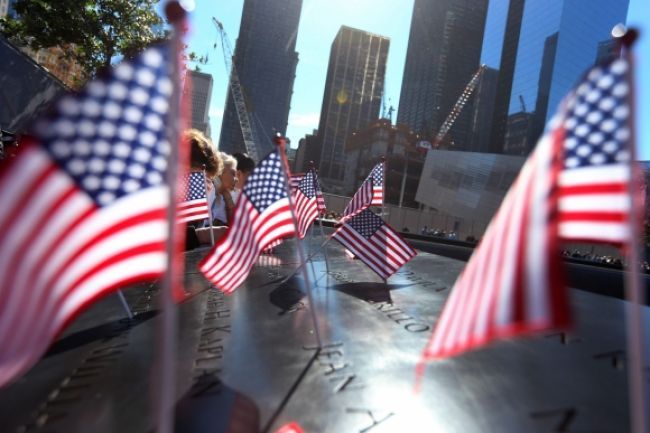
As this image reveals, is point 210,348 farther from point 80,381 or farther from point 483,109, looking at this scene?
point 483,109

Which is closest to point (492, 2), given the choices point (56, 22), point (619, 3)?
point (619, 3)

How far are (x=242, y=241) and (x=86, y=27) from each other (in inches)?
922

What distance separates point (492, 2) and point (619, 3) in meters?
44.3

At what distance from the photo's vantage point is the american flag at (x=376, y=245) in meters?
6.33

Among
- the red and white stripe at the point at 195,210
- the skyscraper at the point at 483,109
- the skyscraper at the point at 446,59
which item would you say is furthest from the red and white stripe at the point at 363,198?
the skyscraper at the point at 483,109

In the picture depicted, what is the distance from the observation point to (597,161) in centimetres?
234

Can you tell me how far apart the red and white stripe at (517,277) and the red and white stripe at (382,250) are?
13.6 feet

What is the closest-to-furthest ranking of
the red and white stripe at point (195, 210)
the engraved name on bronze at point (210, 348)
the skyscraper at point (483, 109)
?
the engraved name on bronze at point (210, 348)
the red and white stripe at point (195, 210)
the skyscraper at point (483, 109)

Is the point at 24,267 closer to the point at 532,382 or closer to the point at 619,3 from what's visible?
the point at 532,382

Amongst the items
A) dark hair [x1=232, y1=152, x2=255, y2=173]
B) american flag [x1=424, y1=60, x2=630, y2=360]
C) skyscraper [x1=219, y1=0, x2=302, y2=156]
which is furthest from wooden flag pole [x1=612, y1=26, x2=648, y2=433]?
skyscraper [x1=219, y1=0, x2=302, y2=156]

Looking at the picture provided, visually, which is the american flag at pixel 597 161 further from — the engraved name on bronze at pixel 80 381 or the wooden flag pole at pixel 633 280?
the engraved name on bronze at pixel 80 381

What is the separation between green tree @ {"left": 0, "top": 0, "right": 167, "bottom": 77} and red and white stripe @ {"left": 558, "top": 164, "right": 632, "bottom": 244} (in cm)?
2459

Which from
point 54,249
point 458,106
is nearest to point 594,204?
point 54,249

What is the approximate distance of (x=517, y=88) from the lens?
492 feet
